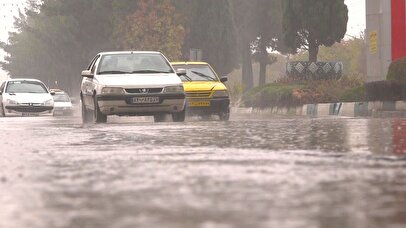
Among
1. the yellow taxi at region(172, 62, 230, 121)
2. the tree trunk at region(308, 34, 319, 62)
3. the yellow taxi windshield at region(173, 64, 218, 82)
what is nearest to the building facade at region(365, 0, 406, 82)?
the tree trunk at region(308, 34, 319, 62)

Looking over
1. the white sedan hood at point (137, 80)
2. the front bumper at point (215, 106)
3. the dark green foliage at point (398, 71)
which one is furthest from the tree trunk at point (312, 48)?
the white sedan hood at point (137, 80)

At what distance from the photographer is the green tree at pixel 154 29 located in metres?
56.1

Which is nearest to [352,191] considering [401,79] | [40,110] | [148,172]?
[148,172]

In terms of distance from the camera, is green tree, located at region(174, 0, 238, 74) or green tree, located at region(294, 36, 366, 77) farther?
green tree, located at region(294, 36, 366, 77)

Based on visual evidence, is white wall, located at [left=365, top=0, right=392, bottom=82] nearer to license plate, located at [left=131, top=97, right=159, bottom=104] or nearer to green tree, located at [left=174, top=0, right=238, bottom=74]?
license plate, located at [left=131, top=97, right=159, bottom=104]

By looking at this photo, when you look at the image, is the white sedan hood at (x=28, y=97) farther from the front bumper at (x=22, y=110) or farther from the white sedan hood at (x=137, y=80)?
the white sedan hood at (x=137, y=80)

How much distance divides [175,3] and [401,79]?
39440 mm

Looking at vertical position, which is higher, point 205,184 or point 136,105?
point 136,105

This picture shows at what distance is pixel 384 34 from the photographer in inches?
1231

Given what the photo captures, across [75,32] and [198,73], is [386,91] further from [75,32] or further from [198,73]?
[75,32]

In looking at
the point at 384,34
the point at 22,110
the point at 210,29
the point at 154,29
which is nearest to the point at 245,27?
the point at 210,29

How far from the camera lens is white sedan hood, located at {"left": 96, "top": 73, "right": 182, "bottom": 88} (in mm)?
18016

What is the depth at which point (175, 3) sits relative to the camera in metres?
59.7

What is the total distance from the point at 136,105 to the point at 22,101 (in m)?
14.1
